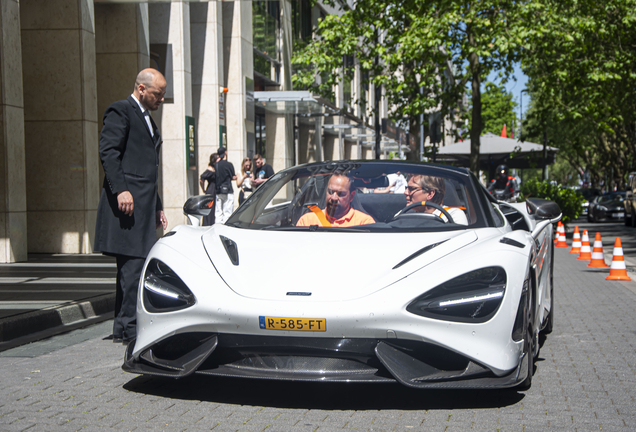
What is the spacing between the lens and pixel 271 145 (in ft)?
85.5

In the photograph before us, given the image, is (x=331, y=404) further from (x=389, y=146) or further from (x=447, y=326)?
(x=389, y=146)

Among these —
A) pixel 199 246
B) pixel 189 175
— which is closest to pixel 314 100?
pixel 189 175

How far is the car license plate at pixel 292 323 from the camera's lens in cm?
348

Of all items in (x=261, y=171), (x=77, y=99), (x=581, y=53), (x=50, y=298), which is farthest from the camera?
(x=581, y=53)

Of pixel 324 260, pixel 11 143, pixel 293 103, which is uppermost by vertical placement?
pixel 293 103

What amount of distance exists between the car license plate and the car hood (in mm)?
111

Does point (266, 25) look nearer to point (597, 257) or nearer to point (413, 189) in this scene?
point (597, 257)

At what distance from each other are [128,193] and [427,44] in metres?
15.3

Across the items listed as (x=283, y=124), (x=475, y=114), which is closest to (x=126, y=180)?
(x=475, y=114)

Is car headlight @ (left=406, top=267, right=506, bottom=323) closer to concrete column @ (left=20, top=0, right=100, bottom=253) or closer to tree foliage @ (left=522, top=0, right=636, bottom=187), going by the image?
concrete column @ (left=20, top=0, right=100, bottom=253)

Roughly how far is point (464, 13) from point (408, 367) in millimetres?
18005

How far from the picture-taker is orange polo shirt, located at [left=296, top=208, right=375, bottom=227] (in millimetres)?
4750

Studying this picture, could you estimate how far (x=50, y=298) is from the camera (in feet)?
23.5

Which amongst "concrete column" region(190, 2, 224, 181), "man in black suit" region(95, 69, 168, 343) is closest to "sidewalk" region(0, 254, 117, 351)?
"man in black suit" region(95, 69, 168, 343)
